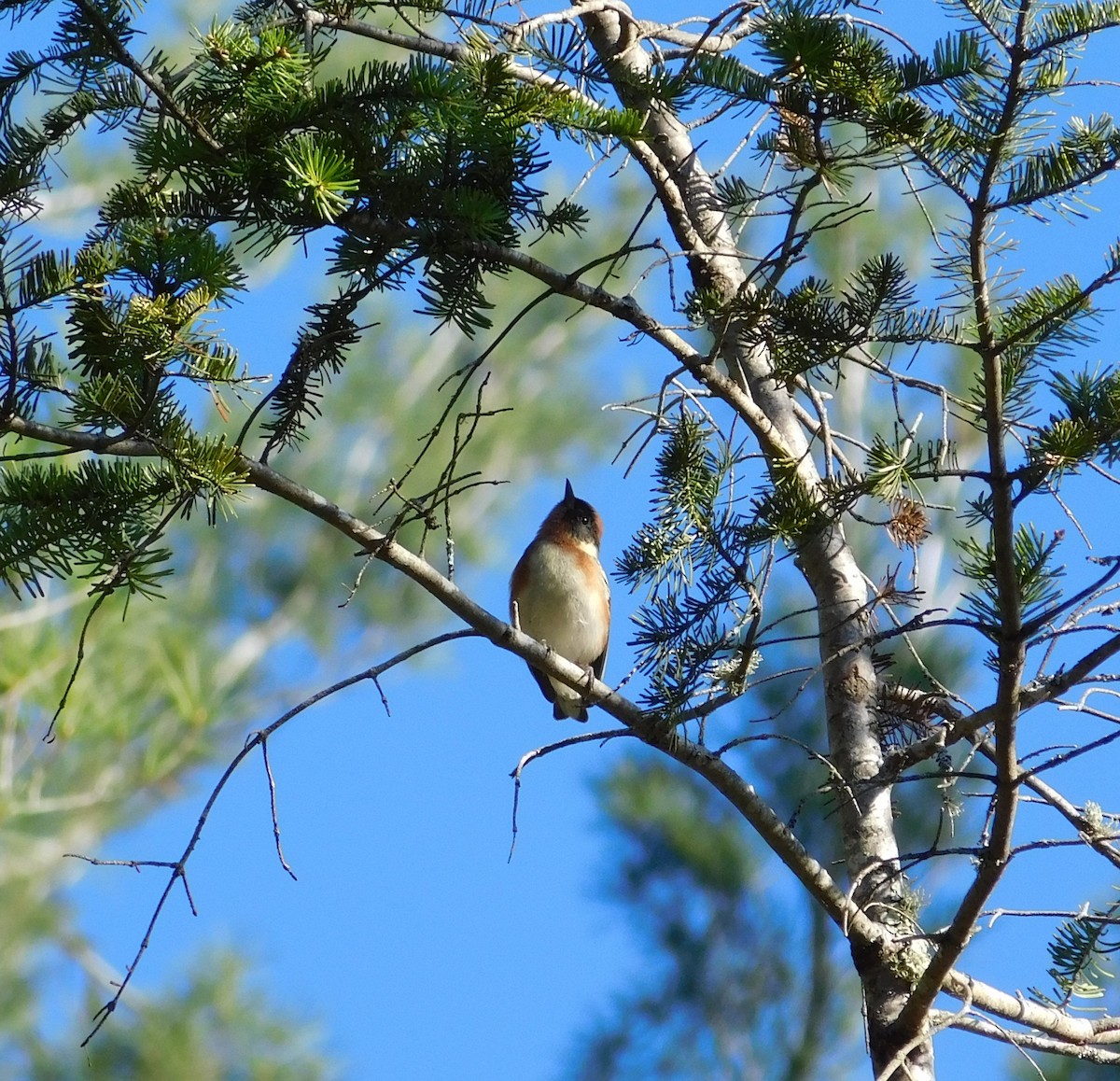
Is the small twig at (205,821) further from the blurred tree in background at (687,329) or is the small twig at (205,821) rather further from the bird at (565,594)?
the bird at (565,594)

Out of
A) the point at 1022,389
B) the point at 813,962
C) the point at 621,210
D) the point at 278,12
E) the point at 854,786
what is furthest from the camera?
the point at 621,210

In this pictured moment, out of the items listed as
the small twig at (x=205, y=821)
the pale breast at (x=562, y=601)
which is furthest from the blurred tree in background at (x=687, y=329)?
the pale breast at (x=562, y=601)

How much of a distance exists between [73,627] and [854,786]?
769 centimetres

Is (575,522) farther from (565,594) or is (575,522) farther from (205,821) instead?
(205,821)

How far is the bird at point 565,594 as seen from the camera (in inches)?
174

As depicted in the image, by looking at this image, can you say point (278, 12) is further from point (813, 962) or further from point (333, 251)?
point (813, 962)

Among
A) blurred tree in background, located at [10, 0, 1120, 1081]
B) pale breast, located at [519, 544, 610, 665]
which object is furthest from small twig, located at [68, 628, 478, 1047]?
pale breast, located at [519, 544, 610, 665]

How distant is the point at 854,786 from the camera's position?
7.64 feet

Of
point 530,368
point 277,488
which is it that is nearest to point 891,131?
point 277,488

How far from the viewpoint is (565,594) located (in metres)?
4.42

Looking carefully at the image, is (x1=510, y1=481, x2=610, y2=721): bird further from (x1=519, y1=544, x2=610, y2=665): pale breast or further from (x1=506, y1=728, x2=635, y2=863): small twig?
(x1=506, y1=728, x2=635, y2=863): small twig

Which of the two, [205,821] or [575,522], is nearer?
[205,821]

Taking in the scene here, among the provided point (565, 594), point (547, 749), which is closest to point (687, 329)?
point (547, 749)

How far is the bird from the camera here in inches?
174
